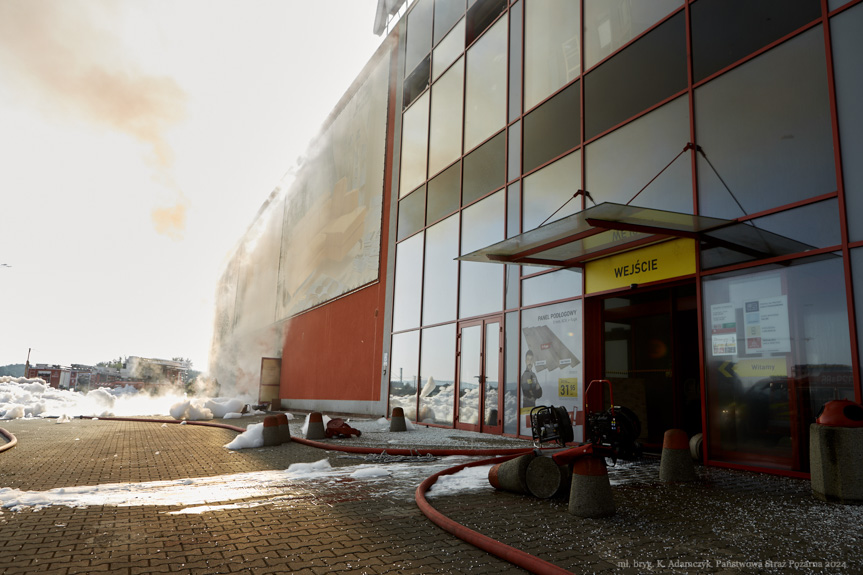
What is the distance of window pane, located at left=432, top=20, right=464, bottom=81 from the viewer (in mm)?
17609

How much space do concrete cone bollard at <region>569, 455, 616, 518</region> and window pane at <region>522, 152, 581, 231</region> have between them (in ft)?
24.3

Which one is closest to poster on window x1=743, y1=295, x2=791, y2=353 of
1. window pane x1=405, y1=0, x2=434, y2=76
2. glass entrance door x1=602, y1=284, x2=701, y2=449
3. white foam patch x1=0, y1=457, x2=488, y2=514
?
glass entrance door x1=602, y1=284, x2=701, y2=449

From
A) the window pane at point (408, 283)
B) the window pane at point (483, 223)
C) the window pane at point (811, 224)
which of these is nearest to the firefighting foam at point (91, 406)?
the window pane at point (408, 283)

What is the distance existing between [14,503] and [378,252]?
16.7m

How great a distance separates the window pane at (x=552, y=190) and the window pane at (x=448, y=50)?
6.76m

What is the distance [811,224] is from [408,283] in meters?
13.0

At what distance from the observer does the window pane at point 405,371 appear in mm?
17625

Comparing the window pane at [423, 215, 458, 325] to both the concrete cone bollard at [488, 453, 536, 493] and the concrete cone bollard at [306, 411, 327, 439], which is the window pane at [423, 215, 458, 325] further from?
the concrete cone bollard at [488, 453, 536, 493]

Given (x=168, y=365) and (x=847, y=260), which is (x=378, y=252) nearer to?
(x=847, y=260)

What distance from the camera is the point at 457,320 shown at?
15688mm

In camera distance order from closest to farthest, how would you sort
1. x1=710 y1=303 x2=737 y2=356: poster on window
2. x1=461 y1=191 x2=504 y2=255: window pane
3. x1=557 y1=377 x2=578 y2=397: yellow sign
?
x1=710 y1=303 x2=737 y2=356: poster on window → x1=557 y1=377 x2=578 y2=397: yellow sign → x1=461 y1=191 x2=504 y2=255: window pane

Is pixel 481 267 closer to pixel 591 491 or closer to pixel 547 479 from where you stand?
pixel 547 479

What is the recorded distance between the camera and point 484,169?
50.0ft

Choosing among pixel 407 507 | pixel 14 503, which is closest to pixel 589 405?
pixel 407 507
